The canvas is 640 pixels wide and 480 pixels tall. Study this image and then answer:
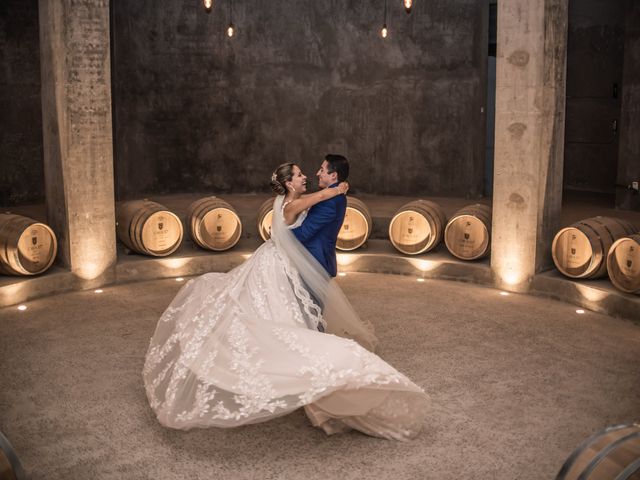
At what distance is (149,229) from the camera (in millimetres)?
8328

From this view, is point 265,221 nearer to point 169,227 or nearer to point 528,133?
point 169,227

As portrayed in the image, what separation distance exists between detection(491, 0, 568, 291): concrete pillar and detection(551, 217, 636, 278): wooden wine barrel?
0.35 m

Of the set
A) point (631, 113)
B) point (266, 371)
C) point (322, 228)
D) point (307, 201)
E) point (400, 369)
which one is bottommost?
point (400, 369)

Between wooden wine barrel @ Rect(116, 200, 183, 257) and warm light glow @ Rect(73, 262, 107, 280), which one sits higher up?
wooden wine barrel @ Rect(116, 200, 183, 257)

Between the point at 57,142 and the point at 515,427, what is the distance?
5.15 metres

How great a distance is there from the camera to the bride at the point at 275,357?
414 centimetres

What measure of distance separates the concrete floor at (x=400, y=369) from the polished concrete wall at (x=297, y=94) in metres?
4.61

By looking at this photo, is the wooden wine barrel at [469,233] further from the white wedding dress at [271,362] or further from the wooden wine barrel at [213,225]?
the white wedding dress at [271,362]

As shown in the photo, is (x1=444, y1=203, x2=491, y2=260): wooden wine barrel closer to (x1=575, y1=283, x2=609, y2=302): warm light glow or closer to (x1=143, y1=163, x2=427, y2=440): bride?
(x1=575, y1=283, x2=609, y2=302): warm light glow

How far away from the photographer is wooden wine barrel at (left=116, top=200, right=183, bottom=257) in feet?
27.1

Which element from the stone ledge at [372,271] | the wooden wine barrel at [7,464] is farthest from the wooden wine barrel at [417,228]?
the wooden wine barrel at [7,464]

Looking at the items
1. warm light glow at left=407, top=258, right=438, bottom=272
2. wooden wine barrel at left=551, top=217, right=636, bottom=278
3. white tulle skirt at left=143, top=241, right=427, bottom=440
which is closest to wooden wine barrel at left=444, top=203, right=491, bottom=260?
warm light glow at left=407, top=258, right=438, bottom=272

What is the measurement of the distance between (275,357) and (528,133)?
4304mm

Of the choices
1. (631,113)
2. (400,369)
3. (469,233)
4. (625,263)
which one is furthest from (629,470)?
(631,113)
